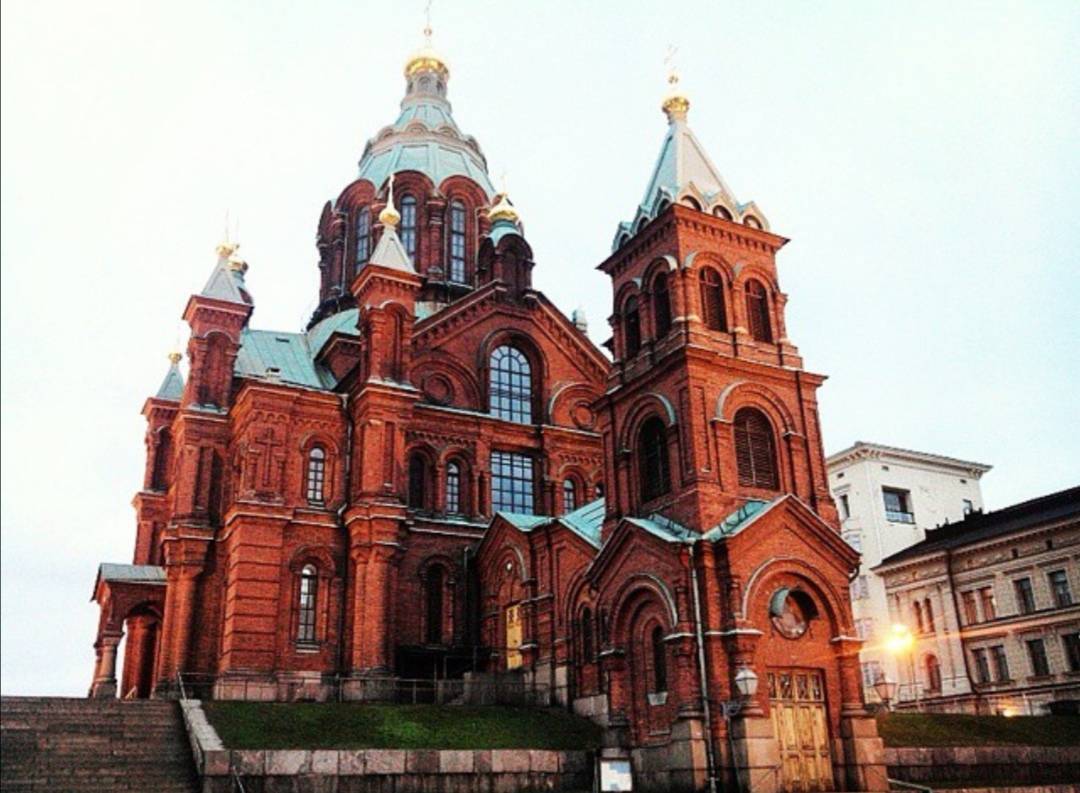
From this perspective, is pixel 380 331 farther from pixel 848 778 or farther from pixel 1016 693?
pixel 1016 693

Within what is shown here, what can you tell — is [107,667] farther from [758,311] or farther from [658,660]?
[758,311]

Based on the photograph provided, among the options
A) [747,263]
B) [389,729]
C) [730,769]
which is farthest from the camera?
[747,263]

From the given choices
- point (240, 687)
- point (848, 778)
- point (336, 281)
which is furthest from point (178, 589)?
point (848, 778)

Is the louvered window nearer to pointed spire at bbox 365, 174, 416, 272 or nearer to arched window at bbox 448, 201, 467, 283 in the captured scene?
arched window at bbox 448, 201, 467, 283

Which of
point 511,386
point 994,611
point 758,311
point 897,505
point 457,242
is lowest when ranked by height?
point 994,611

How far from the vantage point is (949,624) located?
148 feet

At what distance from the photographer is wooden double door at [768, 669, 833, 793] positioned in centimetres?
2350

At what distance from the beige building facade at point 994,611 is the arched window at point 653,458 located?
2075 cm

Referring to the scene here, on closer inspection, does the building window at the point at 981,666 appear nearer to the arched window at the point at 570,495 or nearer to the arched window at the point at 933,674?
A: the arched window at the point at 933,674

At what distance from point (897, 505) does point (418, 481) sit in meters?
30.4

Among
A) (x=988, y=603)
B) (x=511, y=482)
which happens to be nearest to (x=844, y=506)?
(x=988, y=603)

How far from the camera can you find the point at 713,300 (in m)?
28.6

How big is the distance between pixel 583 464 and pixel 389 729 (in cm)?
1690

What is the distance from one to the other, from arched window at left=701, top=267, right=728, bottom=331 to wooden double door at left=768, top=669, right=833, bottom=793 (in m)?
9.48
